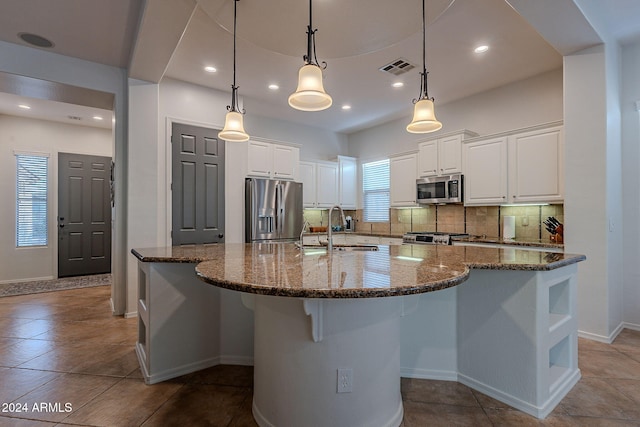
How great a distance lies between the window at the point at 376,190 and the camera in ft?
19.7

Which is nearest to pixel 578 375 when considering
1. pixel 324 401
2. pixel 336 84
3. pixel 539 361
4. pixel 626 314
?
pixel 539 361

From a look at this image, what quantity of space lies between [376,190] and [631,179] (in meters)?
3.54

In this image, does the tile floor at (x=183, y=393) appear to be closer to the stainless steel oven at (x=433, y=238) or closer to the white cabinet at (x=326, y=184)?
the stainless steel oven at (x=433, y=238)

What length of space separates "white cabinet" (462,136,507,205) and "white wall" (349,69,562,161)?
0.43 meters

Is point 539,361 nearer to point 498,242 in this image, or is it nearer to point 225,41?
point 498,242

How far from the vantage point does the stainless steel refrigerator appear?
182 inches

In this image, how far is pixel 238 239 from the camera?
15.1 ft

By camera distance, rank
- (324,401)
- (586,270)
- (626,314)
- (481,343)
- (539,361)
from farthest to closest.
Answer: (626,314) < (586,270) < (481,343) < (539,361) < (324,401)

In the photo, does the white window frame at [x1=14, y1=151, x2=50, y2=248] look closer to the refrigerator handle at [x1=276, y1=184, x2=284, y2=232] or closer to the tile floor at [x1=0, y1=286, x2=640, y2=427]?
the tile floor at [x1=0, y1=286, x2=640, y2=427]

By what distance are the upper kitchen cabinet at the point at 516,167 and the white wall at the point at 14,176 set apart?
22.6 feet

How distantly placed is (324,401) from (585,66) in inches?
145

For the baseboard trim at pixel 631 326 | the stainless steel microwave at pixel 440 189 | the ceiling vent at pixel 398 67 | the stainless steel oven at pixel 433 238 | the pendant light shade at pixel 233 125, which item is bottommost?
the baseboard trim at pixel 631 326

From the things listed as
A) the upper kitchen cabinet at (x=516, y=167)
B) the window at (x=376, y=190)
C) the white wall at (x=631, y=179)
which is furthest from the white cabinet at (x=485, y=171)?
the window at (x=376, y=190)

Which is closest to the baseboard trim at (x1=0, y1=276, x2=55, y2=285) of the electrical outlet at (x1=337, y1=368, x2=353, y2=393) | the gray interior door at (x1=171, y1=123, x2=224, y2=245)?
the gray interior door at (x1=171, y1=123, x2=224, y2=245)
